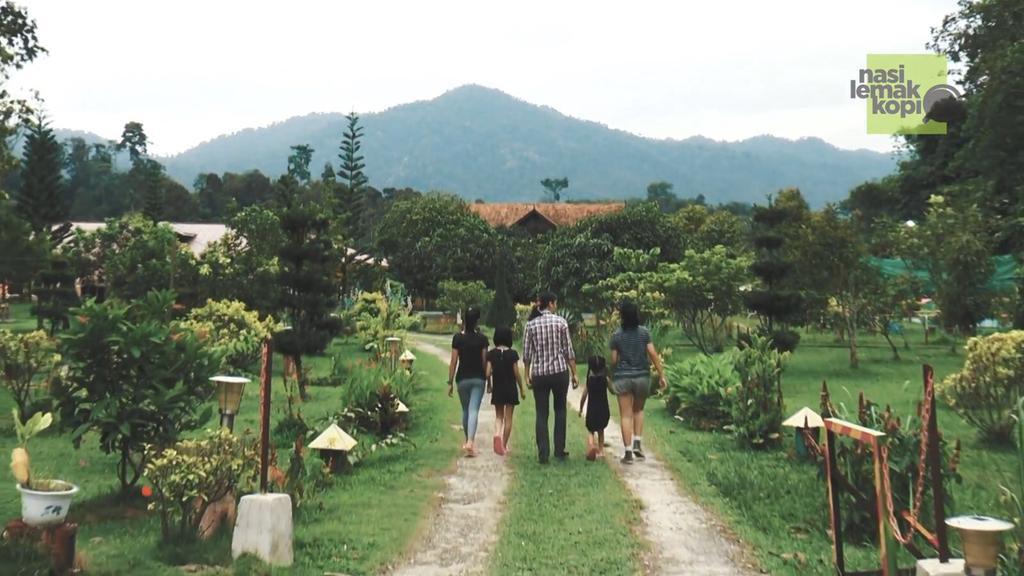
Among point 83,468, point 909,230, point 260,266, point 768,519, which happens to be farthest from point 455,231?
point 768,519

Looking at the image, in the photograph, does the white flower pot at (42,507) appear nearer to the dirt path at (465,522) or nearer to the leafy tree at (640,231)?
the dirt path at (465,522)

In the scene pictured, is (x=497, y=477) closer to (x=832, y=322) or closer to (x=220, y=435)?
(x=220, y=435)

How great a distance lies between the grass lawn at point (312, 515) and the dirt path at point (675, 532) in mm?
1809

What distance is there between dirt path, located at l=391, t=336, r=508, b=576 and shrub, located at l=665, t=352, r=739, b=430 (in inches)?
140

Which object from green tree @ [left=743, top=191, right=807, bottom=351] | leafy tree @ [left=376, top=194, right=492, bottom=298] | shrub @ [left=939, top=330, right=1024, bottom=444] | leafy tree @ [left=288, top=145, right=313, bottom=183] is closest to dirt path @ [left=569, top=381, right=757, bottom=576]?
shrub @ [left=939, top=330, right=1024, bottom=444]

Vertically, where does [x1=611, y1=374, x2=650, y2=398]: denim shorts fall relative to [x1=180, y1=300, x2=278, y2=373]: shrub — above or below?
below

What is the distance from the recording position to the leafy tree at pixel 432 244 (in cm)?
4512

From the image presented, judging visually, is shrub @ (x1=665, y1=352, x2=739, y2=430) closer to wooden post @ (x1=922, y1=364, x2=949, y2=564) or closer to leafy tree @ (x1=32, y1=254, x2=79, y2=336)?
wooden post @ (x1=922, y1=364, x2=949, y2=564)

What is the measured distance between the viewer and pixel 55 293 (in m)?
32.8

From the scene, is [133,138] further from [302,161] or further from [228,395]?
[228,395]

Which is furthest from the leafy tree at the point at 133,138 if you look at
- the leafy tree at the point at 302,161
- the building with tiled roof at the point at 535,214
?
the building with tiled roof at the point at 535,214

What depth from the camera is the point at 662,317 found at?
2494 cm

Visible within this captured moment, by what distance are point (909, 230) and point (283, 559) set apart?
2125cm

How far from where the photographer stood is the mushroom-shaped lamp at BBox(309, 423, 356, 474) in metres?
8.11
